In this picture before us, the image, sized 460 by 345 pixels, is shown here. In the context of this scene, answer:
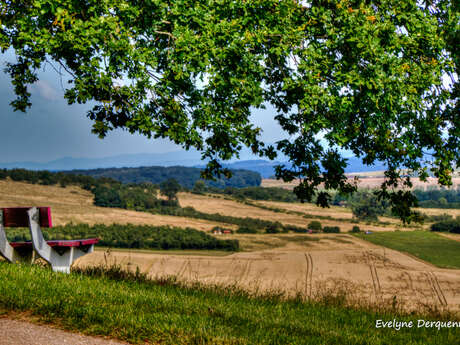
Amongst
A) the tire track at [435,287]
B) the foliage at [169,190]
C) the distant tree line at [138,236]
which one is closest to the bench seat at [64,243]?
the tire track at [435,287]

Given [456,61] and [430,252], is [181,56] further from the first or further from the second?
[430,252]

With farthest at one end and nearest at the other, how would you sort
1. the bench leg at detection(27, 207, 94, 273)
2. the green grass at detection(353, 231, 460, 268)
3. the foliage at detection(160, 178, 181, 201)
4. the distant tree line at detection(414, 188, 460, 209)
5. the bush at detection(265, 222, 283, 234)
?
the distant tree line at detection(414, 188, 460, 209), the foliage at detection(160, 178, 181, 201), the bush at detection(265, 222, 283, 234), the green grass at detection(353, 231, 460, 268), the bench leg at detection(27, 207, 94, 273)

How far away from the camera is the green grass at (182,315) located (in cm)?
502

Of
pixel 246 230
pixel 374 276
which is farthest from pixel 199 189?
pixel 374 276

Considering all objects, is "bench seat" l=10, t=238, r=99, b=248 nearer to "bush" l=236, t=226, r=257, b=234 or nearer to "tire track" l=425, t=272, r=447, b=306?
"tire track" l=425, t=272, r=447, b=306

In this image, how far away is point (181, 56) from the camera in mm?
8273

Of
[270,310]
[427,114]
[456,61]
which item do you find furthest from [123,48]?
[456,61]

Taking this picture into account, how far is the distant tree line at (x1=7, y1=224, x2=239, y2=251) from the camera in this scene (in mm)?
26284

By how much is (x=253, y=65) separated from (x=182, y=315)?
17.2ft

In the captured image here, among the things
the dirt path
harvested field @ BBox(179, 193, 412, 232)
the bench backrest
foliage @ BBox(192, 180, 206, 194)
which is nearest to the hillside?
foliage @ BBox(192, 180, 206, 194)

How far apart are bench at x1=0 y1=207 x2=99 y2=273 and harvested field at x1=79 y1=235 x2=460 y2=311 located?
180cm

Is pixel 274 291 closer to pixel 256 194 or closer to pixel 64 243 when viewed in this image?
pixel 64 243

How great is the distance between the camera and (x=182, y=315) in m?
5.57

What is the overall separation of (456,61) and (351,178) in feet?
13.2
